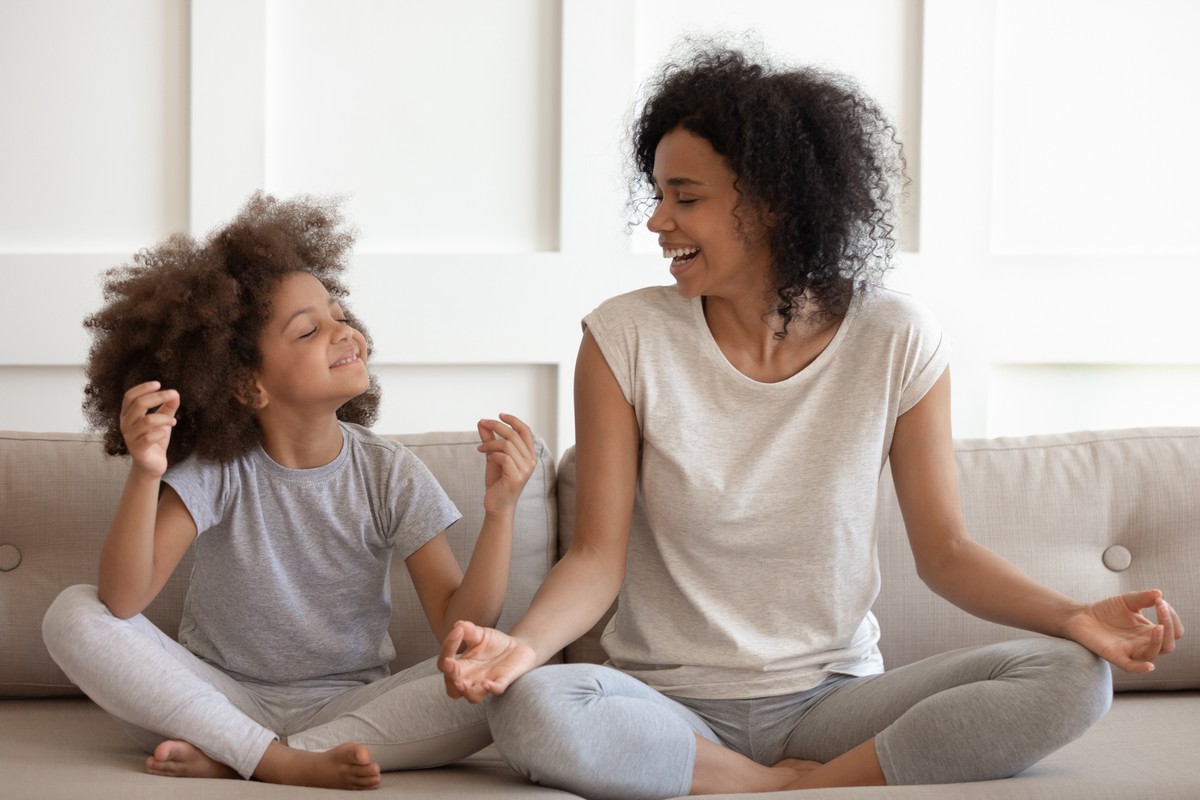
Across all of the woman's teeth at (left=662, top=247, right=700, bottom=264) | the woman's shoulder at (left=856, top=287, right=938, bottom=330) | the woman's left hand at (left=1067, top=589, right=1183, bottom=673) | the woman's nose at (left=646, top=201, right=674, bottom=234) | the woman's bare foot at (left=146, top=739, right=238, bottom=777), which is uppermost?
the woman's nose at (left=646, top=201, right=674, bottom=234)

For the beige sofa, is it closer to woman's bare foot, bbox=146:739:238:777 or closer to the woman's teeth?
woman's bare foot, bbox=146:739:238:777

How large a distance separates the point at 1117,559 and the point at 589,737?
95cm

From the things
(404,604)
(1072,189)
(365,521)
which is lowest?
(404,604)

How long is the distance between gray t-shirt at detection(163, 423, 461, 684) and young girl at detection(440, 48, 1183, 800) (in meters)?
0.28

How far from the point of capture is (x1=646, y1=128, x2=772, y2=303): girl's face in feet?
5.12

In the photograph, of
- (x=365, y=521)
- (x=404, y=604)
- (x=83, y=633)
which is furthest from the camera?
(x=404, y=604)

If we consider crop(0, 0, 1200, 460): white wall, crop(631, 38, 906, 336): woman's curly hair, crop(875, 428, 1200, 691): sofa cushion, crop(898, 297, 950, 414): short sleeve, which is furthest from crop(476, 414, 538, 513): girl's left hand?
crop(0, 0, 1200, 460): white wall

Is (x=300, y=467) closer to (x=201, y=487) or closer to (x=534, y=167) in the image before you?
(x=201, y=487)

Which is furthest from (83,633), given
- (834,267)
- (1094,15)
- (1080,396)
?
(1094,15)

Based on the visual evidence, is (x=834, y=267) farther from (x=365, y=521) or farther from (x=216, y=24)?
(x=216, y=24)

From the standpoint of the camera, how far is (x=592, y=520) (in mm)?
1569

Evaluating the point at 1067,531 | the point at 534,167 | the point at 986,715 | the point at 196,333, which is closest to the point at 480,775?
the point at 986,715

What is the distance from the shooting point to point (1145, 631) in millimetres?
1307

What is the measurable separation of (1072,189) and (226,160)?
4.94ft
